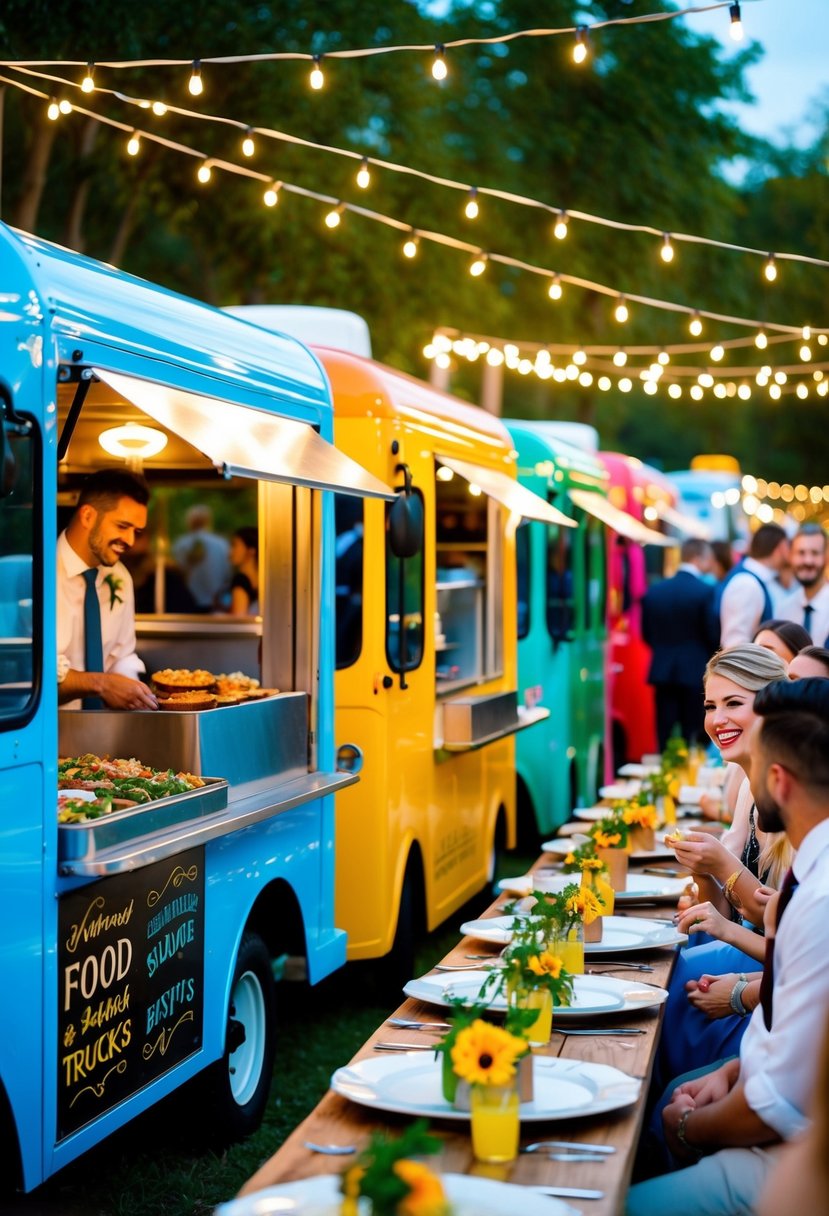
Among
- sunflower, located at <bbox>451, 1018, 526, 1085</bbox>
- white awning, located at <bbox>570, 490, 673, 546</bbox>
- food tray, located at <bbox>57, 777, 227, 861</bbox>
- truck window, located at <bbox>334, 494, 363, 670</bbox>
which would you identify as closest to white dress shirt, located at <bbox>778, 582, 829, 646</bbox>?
white awning, located at <bbox>570, 490, 673, 546</bbox>

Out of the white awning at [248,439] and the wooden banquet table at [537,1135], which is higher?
the white awning at [248,439]

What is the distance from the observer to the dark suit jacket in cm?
1239

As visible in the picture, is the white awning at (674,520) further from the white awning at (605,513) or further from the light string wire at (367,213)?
the light string wire at (367,213)

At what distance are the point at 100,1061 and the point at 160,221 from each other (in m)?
17.8

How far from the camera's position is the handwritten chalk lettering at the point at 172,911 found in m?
4.53

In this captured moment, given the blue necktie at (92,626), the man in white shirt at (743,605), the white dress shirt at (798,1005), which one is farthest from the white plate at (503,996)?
the man in white shirt at (743,605)

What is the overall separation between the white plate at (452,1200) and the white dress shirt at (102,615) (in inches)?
115

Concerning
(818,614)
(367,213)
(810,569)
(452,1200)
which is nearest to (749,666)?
(452,1200)

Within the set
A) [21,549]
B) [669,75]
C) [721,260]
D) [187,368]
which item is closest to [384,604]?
[187,368]

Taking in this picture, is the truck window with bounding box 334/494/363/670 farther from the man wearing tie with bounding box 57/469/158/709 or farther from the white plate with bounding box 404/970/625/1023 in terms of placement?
the white plate with bounding box 404/970/625/1023

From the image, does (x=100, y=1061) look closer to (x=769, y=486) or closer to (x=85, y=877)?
(x=85, y=877)

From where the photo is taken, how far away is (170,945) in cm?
468

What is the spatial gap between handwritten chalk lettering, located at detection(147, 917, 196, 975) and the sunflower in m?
1.86

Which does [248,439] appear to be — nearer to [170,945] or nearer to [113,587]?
[113,587]
